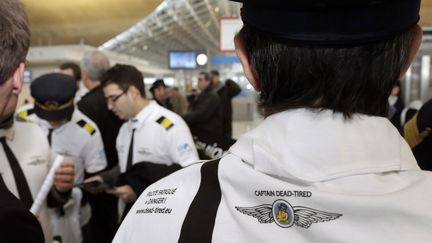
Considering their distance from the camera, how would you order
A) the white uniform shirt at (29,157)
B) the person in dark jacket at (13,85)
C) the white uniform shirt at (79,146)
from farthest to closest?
the white uniform shirt at (79,146) < the white uniform shirt at (29,157) < the person in dark jacket at (13,85)

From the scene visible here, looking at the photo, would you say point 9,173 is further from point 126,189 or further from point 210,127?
point 210,127

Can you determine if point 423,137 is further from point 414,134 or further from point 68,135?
point 68,135

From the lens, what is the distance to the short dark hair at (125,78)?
2.42 metres

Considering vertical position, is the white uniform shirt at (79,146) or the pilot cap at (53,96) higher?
the pilot cap at (53,96)

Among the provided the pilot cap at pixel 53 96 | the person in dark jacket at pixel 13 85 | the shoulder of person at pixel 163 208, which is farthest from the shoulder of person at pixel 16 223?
the pilot cap at pixel 53 96

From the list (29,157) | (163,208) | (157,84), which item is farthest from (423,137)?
(157,84)

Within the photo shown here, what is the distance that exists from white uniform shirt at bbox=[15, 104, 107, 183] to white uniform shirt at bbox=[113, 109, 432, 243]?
6.36 feet

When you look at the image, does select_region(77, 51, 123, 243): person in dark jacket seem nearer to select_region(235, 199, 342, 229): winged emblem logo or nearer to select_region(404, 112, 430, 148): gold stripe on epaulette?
select_region(404, 112, 430, 148): gold stripe on epaulette

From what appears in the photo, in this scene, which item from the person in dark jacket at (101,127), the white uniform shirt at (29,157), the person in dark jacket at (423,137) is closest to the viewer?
the person in dark jacket at (423,137)

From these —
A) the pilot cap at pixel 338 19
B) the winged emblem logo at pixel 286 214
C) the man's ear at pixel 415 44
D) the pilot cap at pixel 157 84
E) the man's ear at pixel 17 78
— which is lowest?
the pilot cap at pixel 157 84

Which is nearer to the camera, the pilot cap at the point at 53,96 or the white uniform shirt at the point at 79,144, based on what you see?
the pilot cap at the point at 53,96

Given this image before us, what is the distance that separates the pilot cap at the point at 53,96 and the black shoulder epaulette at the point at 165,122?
0.53m

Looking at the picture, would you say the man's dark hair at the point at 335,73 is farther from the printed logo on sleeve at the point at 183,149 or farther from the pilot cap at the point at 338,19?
the printed logo on sleeve at the point at 183,149

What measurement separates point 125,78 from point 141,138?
0.40 meters
